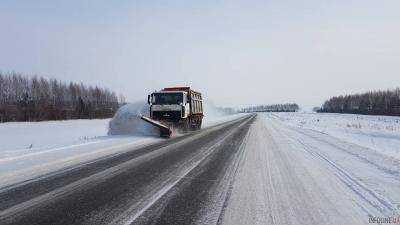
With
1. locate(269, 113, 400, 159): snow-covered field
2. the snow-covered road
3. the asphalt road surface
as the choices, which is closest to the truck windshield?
locate(269, 113, 400, 159): snow-covered field

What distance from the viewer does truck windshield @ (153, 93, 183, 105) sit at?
2659cm

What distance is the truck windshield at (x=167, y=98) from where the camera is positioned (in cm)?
2659

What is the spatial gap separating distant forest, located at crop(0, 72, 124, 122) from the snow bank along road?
6665cm

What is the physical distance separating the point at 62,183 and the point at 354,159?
9.16 m

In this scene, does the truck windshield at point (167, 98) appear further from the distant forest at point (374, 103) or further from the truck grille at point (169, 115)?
the distant forest at point (374, 103)

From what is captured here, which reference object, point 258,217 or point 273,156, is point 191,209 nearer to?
point 258,217

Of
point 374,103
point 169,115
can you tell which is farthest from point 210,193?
point 374,103

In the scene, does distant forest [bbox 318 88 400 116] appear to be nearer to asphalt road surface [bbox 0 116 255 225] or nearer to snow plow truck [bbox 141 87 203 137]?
snow plow truck [bbox 141 87 203 137]

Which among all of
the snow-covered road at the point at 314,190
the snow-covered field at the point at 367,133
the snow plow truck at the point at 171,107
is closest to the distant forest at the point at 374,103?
the snow-covered field at the point at 367,133

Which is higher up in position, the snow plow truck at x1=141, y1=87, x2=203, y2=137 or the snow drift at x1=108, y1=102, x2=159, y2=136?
the snow plow truck at x1=141, y1=87, x2=203, y2=137

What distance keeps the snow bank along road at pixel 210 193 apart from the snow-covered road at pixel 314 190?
0.02 m

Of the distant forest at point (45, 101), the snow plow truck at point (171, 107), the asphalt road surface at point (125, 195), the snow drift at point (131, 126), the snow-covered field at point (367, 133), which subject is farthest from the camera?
the distant forest at point (45, 101)

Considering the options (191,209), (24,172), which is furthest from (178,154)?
(191,209)

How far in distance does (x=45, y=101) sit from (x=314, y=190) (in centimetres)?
10297
